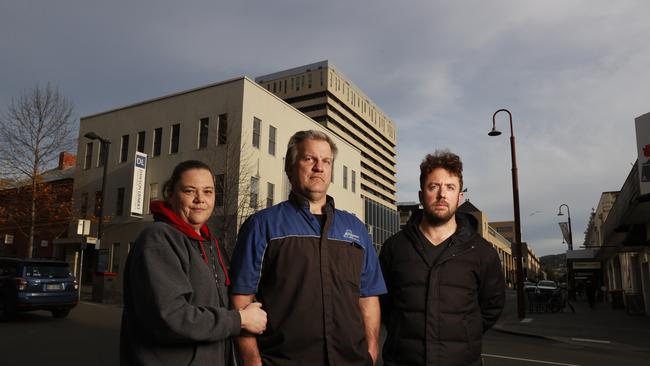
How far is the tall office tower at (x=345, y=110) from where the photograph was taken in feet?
302

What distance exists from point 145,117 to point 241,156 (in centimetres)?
874

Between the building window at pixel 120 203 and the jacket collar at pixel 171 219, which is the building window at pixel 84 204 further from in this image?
the jacket collar at pixel 171 219

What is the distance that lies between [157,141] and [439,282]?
2973cm

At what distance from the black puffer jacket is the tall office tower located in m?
75.0

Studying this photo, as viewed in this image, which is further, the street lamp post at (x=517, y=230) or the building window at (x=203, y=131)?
the building window at (x=203, y=131)

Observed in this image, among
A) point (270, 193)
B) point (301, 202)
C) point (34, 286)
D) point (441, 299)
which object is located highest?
point (270, 193)

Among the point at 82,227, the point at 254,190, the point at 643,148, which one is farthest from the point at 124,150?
the point at 643,148

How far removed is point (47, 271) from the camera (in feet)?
45.2

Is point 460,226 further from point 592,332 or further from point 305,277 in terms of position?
point 592,332

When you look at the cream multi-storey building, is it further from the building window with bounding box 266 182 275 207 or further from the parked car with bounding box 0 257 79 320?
the parked car with bounding box 0 257 79 320

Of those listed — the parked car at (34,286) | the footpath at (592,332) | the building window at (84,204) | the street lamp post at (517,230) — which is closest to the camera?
the footpath at (592,332)

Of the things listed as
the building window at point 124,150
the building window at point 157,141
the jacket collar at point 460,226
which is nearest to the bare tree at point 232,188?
the building window at point 157,141

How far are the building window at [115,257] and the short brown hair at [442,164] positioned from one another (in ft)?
99.3

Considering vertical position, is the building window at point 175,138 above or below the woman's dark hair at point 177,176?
above
